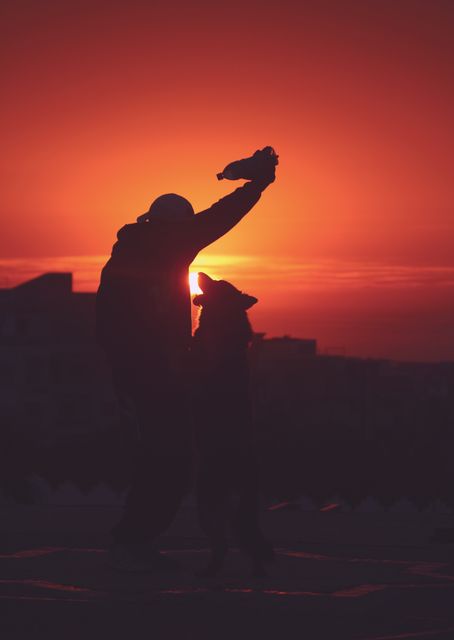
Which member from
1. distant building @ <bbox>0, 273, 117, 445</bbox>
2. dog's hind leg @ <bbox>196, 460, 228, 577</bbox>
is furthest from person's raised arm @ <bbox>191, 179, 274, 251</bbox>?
distant building @ <bbox>0, 273, 117, 445</bbox>

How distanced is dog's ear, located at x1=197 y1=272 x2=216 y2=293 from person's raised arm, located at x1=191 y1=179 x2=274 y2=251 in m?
0.64

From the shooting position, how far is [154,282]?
38.2 ft

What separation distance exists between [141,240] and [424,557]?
3822 millimetres

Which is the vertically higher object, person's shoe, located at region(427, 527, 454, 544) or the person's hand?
the person's hand

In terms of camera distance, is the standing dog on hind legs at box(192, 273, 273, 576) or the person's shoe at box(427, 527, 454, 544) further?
the person's shoe at box(427, 527, 454, 544)

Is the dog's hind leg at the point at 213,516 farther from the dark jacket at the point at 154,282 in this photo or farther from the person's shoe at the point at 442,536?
the person's shoe at the point at 442,536

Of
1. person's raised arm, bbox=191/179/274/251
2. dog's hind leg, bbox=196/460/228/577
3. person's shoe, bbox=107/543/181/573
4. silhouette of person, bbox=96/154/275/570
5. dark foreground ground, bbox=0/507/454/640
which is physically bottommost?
dark foreground ground, bbox=0/507/454/640

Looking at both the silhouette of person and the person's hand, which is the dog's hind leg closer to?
the silhouette of person

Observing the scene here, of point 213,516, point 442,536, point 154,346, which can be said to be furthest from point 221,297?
point 442,536

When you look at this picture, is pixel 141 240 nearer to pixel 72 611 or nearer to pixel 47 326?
pixel 72 611

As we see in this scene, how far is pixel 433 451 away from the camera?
91375 mm

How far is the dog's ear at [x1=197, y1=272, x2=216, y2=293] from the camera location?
36.5ft

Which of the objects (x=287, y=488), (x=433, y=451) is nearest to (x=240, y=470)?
(x=287, y=488)

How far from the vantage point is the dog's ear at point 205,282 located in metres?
11.1
